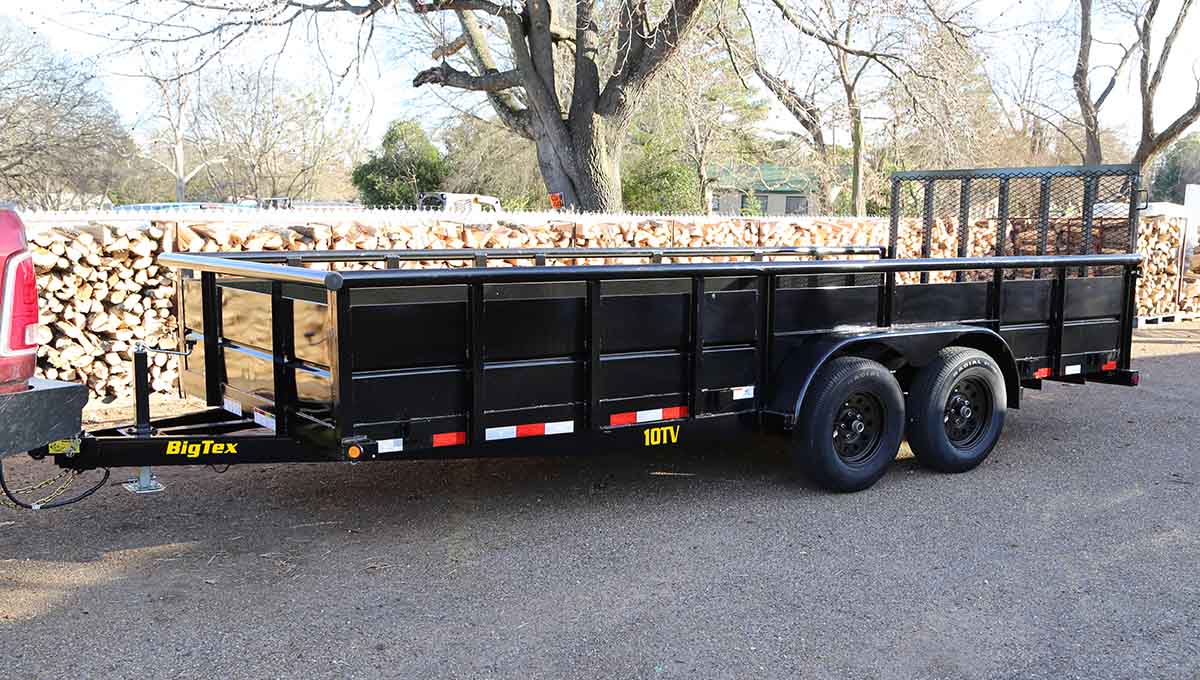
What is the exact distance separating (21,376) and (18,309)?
292 millimetres

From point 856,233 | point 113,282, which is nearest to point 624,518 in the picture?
point 113,282

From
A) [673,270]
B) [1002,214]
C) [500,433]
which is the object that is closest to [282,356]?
[500,433]

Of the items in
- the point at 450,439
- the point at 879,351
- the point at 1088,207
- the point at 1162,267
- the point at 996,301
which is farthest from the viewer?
the point at 1162,267

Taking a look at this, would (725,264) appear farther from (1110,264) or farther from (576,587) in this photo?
(1110,264)

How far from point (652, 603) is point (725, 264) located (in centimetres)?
212

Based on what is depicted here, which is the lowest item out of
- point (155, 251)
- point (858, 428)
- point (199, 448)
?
point (858, 428)

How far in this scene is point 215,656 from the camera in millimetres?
4152

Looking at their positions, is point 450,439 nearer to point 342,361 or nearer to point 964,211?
point 342,361

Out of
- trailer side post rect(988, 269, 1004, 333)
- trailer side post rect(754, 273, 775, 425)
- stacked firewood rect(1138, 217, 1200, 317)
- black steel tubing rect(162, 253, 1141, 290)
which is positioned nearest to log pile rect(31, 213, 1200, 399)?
trailer side post rect(988, 269, 1004, 333)

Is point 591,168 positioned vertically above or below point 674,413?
above

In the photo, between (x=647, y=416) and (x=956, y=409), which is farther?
(x=956, y=409)

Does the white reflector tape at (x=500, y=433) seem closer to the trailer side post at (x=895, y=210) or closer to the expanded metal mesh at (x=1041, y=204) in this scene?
the expanded metal mesh at (x=1041, y=204)

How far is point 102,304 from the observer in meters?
9.30

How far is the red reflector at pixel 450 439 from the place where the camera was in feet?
17.2
